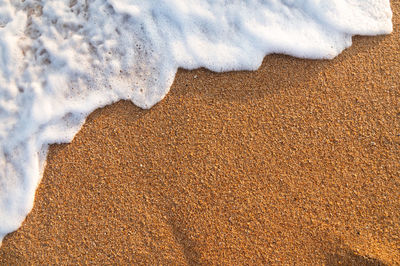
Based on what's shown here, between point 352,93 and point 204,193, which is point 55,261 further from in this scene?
point 352,93

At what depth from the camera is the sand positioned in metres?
1.53

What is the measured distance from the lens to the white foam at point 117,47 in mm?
1728

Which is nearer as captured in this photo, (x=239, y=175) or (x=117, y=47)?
(x=239, y=175)

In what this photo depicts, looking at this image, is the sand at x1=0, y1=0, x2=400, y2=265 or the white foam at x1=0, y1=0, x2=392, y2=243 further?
the white foam at x1=0, y1=0, x2=392, y2=243

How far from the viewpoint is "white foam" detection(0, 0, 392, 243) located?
1.73 metres

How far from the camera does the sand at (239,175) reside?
1.53 meters

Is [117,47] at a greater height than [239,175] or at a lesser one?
greater

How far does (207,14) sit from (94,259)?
1.61m

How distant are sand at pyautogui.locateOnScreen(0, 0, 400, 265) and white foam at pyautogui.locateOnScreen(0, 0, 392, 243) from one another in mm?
103

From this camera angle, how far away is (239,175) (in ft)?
5.22

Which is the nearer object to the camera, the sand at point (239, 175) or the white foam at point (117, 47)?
the sand at point (239, 175)

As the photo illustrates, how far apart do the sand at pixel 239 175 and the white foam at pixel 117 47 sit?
103 millimetres

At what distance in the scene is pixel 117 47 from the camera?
6.03 feet

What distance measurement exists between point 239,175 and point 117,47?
1.12m
